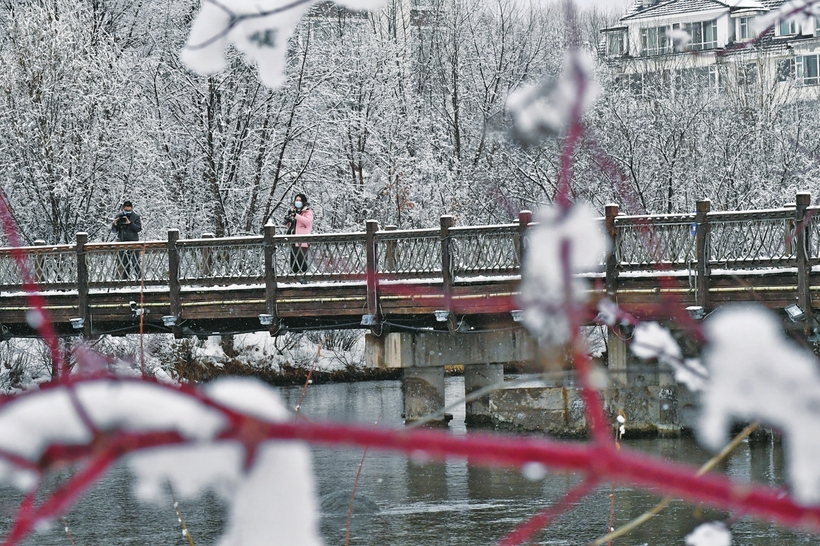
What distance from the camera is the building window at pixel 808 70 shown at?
107 feet

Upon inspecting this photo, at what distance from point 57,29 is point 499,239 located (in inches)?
496

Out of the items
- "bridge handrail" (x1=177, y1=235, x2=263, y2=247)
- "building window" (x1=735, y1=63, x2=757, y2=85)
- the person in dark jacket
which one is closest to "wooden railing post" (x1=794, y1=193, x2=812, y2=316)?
"bridge handrail" (x1=177, y1=235, x2=263, y2=247)

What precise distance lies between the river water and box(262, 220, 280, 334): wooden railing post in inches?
89.7

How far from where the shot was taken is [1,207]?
102cm

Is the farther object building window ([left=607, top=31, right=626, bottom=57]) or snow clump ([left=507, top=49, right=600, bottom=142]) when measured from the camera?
building window ([left=607, top=31, right=626, bottom=57])

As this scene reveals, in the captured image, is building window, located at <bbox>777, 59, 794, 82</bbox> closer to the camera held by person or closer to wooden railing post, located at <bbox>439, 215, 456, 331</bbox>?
wooden railing post, located at <bbox>439, 215, 456, 331</bbox>

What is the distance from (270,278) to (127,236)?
389cm

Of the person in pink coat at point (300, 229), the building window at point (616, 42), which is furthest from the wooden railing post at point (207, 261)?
the building window at point (616, 42)

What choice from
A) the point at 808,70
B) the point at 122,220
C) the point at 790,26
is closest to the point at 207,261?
the point at 122,220

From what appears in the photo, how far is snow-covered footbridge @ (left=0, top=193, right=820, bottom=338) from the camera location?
1470cm

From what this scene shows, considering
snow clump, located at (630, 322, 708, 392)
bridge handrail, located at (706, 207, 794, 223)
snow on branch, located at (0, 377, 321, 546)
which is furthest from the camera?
bridge handrail, located at (706, 207, 794, 223)

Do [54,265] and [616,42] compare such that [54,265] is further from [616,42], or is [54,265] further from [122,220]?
[616,42]

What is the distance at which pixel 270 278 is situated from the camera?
16.1 metres

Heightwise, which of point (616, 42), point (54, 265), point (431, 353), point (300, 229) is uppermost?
point (616, 42)
